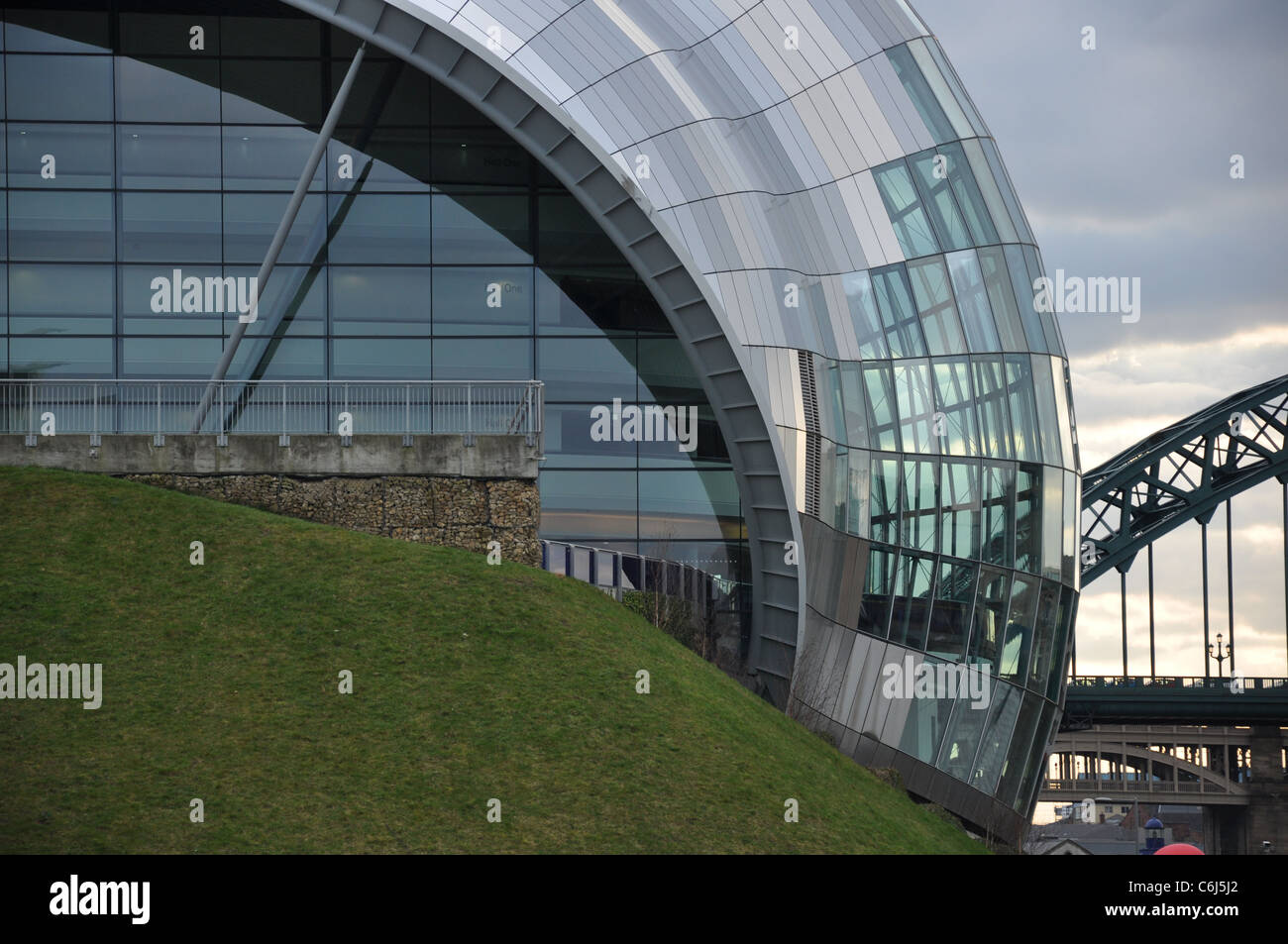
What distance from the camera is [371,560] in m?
24.4

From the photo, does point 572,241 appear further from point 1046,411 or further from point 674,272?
point 1046,411

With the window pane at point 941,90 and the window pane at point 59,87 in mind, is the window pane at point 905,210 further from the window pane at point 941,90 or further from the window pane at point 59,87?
the window pane at point 59,87

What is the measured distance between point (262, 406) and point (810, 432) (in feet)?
40.9

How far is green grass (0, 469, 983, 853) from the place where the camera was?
17.9m

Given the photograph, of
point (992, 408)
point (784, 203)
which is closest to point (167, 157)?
point (784, 203)

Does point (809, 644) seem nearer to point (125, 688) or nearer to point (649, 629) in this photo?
point (649, 629)

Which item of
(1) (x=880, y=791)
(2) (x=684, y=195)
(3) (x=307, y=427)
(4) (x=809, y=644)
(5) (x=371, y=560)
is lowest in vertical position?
(1) (x=880, y=791)

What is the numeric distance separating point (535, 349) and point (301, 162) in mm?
7037

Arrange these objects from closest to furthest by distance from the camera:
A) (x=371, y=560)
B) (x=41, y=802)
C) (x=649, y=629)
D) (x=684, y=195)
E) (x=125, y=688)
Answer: (x=41, y=802) < (x=125, y=688) < (x=371, y=560) < (x=649, y=629) < (x=684, y=195)

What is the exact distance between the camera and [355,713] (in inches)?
796

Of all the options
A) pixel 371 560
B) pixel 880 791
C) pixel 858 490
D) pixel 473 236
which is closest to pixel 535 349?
pixel 473 236

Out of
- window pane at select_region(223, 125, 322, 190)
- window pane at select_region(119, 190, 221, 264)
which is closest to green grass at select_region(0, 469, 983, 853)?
window pane at select_region(119, 190, 221, 264)

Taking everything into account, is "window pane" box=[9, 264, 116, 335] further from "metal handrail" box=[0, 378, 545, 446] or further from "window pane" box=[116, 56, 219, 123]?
"window pane" box=[116, 56, 219, 123]

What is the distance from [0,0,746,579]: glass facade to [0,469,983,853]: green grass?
8854mm
